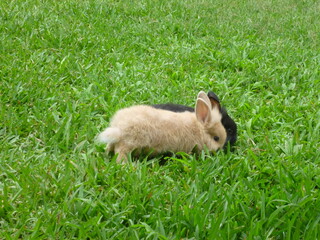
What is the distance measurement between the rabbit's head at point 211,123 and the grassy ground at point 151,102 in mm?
113

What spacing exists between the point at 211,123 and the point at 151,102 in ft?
3.56

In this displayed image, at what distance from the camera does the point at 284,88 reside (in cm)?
530

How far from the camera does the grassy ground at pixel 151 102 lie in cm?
272

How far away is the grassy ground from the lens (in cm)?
272

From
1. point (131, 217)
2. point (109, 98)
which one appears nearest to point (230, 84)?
point (109, 98)

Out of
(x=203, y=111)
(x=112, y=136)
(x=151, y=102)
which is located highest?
(x=203, y=111)

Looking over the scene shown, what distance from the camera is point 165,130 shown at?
3.48m

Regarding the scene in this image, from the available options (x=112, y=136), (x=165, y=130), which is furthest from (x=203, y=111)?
(x=112, y=136)

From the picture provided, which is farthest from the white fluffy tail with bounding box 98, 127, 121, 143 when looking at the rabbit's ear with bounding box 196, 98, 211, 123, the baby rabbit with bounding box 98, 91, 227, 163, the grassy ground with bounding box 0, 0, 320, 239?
the rabbit's ear with bounding box 196, 98, 211, 123

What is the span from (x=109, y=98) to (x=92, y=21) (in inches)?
105

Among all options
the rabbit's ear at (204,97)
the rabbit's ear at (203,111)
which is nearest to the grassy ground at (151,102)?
the rabbit's ear at (203,111)

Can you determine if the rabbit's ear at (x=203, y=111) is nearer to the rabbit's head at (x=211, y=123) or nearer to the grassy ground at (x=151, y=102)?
the rabbit's head at (x=211, y=123)

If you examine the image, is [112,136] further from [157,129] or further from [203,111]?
[203,111]

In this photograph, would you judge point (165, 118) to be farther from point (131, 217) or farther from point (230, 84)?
point (230, 84)
